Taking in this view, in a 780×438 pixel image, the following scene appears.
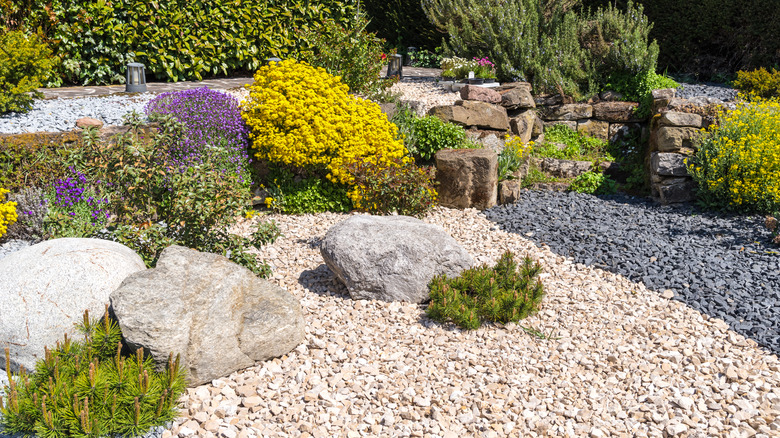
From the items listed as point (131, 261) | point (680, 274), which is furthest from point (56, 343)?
point (680, 274)

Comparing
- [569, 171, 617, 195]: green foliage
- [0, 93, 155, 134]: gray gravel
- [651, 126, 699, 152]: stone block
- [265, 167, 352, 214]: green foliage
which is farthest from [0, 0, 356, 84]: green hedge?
[651, 126, 699, 152]: stone block

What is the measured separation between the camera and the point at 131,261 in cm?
384

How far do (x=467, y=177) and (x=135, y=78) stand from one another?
4609mm

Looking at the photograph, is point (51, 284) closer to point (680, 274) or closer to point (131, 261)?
point (131, 261)

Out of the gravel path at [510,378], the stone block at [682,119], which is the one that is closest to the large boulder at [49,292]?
the gravel path at [510,378]

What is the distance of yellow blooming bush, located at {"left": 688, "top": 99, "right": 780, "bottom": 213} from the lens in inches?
234

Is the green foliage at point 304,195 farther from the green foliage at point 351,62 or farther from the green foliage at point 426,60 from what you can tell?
the green foliage at point 426,60

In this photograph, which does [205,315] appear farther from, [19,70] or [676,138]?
[676,138]

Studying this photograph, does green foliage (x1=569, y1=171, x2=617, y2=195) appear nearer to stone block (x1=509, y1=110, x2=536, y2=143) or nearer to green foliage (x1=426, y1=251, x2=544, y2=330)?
stone block (x1=509, y1=110, x2=536, y2=143)

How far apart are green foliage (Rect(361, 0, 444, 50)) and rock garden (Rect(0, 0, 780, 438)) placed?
11.5ft

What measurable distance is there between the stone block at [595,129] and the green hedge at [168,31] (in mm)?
4653

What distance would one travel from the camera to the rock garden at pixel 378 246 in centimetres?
326

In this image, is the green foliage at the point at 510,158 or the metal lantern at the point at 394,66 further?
the metal lantern at the point at 394,66

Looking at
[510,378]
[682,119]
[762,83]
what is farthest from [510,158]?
[762,83]
